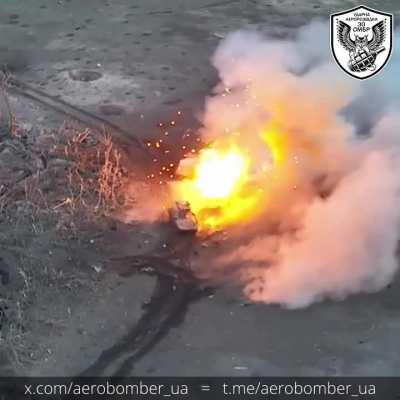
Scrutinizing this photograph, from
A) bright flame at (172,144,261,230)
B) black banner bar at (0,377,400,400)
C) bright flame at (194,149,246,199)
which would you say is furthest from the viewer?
bright flame at (194,149,246,199)

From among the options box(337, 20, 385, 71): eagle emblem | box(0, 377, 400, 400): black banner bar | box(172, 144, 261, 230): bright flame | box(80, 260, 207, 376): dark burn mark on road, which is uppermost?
box(337, 20, 385, 71): eagle emblem

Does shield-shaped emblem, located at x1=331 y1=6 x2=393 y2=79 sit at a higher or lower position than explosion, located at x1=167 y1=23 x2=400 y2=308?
higher

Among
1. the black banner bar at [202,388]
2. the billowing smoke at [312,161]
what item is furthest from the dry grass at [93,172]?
the black banner bar at [202,388]

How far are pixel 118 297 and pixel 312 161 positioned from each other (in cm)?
349

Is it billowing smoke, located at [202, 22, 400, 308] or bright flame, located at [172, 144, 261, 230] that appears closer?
billowing smoke, located at [202, 22, 400, 308]

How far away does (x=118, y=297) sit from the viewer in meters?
8.22

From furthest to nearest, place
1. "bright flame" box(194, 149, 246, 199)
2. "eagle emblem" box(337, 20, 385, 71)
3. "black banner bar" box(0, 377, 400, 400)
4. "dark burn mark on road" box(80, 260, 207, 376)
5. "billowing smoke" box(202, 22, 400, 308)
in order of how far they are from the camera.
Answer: "eagle emblem" box(337, 20, 385, 71)
"bright flame" box(194, 149, 246, 199)
"billowing smoke" box(202, 22, 400, 308)
"dark burn mark on road" box(80, 260, 207, 376)
"black banner bar" box(0, 377, 400, 400)

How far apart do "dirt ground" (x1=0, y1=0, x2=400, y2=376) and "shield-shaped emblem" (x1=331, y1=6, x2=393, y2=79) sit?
2156 millimetres

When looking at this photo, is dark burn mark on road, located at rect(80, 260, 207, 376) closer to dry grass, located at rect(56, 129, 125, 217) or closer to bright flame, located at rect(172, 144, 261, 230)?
bright flame, located at rect(172, 144, 261, 230)

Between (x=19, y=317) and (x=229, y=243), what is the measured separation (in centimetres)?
257

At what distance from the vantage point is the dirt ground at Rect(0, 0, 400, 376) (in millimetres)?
7520

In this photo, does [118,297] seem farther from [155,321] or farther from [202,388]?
[202,388]

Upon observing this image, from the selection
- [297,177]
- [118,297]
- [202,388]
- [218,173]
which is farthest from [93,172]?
[202,388]

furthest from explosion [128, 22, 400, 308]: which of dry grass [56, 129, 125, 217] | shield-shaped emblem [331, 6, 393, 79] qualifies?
dry grass [56, 129, 125, 217]
